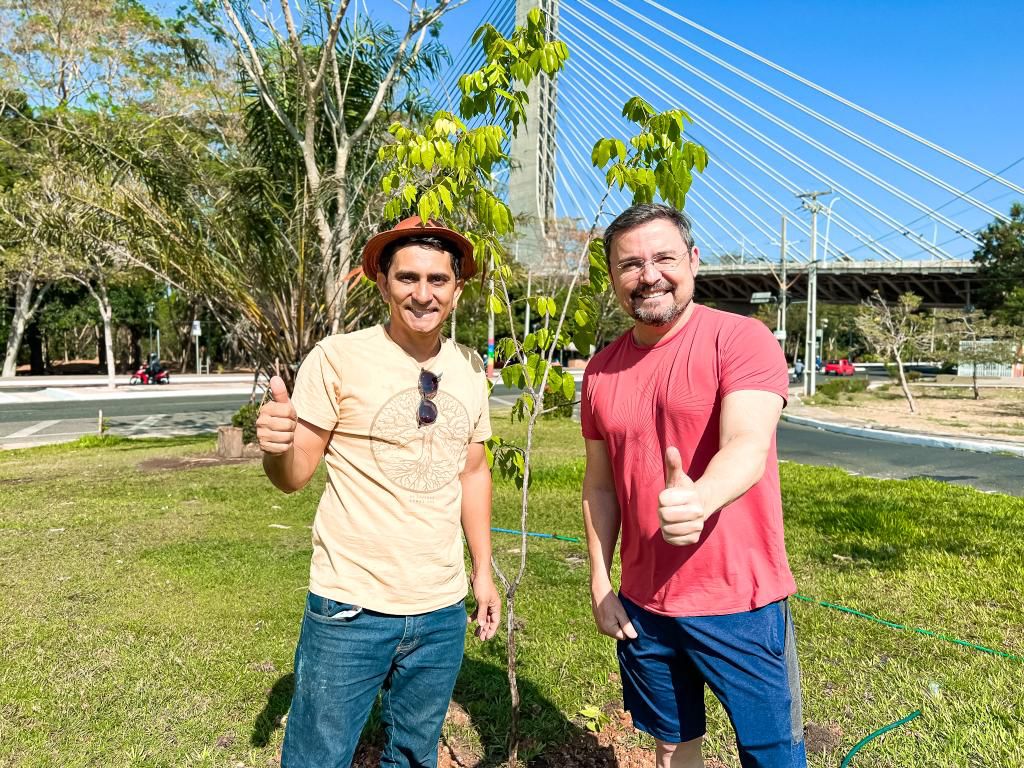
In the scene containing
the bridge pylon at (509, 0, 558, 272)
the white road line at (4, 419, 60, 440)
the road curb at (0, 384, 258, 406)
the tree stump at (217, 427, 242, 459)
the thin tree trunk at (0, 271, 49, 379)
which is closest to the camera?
the tree stump at (217, 427, 242, 459)

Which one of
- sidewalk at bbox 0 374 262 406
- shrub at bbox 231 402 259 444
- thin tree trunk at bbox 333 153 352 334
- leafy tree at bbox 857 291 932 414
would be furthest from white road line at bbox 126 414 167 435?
leafy tree at bbox 857 291 932 414

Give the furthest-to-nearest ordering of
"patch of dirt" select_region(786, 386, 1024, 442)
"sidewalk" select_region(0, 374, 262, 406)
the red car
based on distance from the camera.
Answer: the red car
"sidewalk" select_region(0, 374, 262, 406)
"patch of dirt" select_region(786, 386, 1024, 442)

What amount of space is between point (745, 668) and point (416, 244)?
129cm

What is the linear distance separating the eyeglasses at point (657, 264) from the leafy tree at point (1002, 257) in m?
36.5

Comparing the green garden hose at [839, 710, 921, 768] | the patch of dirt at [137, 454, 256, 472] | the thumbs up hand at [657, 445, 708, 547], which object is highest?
the thumbs up hand at [657, 445, 708, 547]

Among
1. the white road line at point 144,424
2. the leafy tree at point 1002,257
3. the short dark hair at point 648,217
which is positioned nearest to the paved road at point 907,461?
the short dark hair at point 648,217

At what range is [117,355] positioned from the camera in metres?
43.1

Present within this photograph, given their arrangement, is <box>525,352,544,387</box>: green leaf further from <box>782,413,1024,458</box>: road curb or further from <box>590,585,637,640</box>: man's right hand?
<box>782,413,1024,458</box>: road curb

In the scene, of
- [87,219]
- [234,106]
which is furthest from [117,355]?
[87,219]

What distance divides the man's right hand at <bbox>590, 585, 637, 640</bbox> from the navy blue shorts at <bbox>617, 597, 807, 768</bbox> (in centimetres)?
3

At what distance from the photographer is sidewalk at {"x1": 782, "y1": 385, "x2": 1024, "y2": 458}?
10.6 m

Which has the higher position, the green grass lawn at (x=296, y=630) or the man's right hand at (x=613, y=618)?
the man's right hand at (x=613, y=618)

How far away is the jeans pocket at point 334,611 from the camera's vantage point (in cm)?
172

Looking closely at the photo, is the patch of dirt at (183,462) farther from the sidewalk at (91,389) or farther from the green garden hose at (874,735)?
the sidewalk at (91,389)
